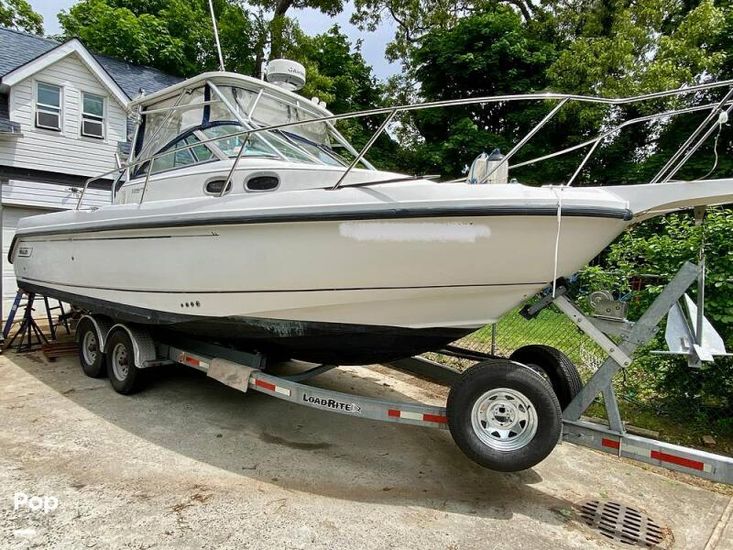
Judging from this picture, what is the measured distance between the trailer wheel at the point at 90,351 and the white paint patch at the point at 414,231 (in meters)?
3.54

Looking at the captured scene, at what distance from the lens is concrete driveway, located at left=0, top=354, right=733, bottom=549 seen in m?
2.49

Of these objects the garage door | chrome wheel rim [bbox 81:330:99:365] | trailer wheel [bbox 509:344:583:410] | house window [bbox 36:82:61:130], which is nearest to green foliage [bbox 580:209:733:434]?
trailer wheel [bbox 509:344:583:410]

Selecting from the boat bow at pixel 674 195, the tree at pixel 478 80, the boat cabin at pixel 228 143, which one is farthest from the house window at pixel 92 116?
the boat bow at pixel 674 195

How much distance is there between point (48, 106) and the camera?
10.3m

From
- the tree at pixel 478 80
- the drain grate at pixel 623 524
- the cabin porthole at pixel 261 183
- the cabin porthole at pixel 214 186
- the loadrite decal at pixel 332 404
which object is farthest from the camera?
the tree at pixel 478 80

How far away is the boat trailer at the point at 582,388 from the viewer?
2607 millimetres

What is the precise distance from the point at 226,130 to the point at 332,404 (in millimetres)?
2631

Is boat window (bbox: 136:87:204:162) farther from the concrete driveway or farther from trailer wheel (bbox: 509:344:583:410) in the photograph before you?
trailer wheel (bbox: 509:344:583:410)

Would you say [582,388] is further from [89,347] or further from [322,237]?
[89,347]

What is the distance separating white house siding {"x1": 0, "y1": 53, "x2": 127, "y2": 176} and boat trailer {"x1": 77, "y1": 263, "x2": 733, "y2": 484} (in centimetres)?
801

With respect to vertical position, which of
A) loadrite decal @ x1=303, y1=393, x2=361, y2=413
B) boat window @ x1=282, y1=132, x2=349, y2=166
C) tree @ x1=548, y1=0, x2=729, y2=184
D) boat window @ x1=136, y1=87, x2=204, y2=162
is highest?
tree @ x1=548, y1=0, x2=729, y2=184

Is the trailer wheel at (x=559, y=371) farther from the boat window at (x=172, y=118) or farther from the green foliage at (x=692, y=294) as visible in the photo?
the boat window at (x=172, y=118)

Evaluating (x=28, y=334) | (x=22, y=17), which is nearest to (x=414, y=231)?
(x=28, y=334)

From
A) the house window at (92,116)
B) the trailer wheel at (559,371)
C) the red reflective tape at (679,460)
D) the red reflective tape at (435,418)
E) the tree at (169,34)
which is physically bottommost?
the red reflective tape at (435,418)
